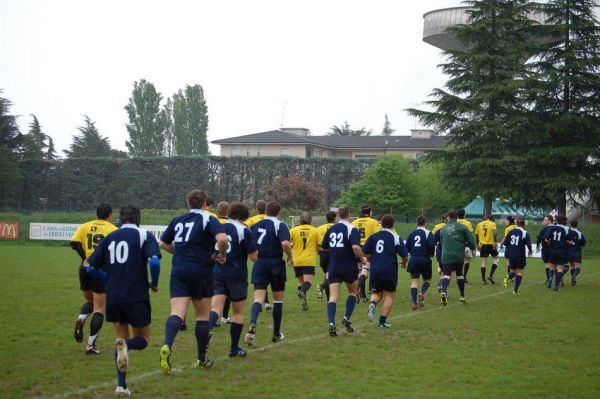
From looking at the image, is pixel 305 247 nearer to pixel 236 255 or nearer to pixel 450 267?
pixel 450 267

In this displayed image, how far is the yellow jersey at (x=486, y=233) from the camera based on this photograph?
24.7 m

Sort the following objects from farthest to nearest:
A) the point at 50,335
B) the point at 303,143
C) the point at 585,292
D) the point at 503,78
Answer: the point at 303,143 < the point at 503,78 < the point at 585,292 < the point at 50,335

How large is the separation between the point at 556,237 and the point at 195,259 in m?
15.2

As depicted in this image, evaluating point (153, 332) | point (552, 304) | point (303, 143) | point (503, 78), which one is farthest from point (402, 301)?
point (303, 143)

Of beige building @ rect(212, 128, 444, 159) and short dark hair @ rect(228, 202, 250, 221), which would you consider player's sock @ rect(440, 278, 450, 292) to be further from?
beige building @ rect(212, 128, 444, 159)

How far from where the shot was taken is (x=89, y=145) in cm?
10656

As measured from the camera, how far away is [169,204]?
74875 mm

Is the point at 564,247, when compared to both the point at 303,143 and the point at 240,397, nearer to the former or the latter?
the point at 240,397

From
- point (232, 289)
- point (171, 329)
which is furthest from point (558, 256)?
point (171, 329)

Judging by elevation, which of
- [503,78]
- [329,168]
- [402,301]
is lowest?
[402,301]

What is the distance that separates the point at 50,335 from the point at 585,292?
15141 millimetres

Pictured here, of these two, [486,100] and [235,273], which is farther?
[486,100]

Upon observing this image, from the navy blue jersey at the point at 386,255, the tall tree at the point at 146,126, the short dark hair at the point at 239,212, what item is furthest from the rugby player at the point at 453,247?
the tall tree at the point at 146,126

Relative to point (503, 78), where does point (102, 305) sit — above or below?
below
